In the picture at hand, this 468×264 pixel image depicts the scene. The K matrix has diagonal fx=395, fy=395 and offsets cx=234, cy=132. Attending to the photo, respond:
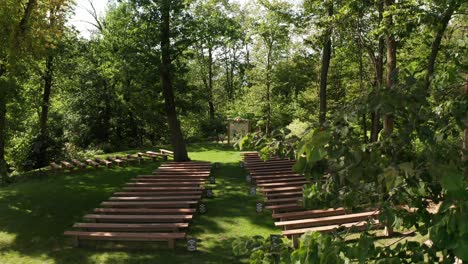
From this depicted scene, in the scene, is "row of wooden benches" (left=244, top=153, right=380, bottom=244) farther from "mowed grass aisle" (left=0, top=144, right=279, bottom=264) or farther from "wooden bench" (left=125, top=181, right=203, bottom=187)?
"wooden bench" (left=125, top=181, right=203, bottom=187)

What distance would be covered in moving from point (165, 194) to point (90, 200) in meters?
2.69

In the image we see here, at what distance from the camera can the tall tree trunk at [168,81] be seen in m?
16.9

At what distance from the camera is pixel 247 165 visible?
17359mm

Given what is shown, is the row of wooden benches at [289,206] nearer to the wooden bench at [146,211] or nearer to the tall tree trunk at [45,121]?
the wooden bench at [146,211]

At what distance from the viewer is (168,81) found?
18.2 meters

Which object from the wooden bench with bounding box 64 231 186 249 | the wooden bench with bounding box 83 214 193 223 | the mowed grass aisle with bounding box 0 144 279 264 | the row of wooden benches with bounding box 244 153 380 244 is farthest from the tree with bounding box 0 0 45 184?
the row of wooden benches with bounding box 244 153 380 244

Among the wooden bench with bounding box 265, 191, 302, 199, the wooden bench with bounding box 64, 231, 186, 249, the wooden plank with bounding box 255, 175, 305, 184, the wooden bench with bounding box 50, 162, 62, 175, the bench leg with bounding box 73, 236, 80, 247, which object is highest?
the wooden bench with bounding box 50, 162, 62, 175

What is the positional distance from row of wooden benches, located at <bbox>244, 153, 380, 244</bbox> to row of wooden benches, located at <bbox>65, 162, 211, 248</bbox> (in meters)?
2.09

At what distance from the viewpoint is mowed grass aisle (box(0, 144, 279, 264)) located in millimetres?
8291

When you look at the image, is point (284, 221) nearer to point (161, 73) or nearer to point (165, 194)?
point (165, 194)

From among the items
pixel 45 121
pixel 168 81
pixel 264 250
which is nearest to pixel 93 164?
pixel 168 81

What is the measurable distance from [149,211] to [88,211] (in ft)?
8.87

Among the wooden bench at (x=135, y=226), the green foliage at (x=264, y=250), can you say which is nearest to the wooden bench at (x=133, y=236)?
the wooden bench at (x=135, y=226)

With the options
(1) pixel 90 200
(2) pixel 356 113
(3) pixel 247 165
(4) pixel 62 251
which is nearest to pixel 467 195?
(2) pixel 356 113
